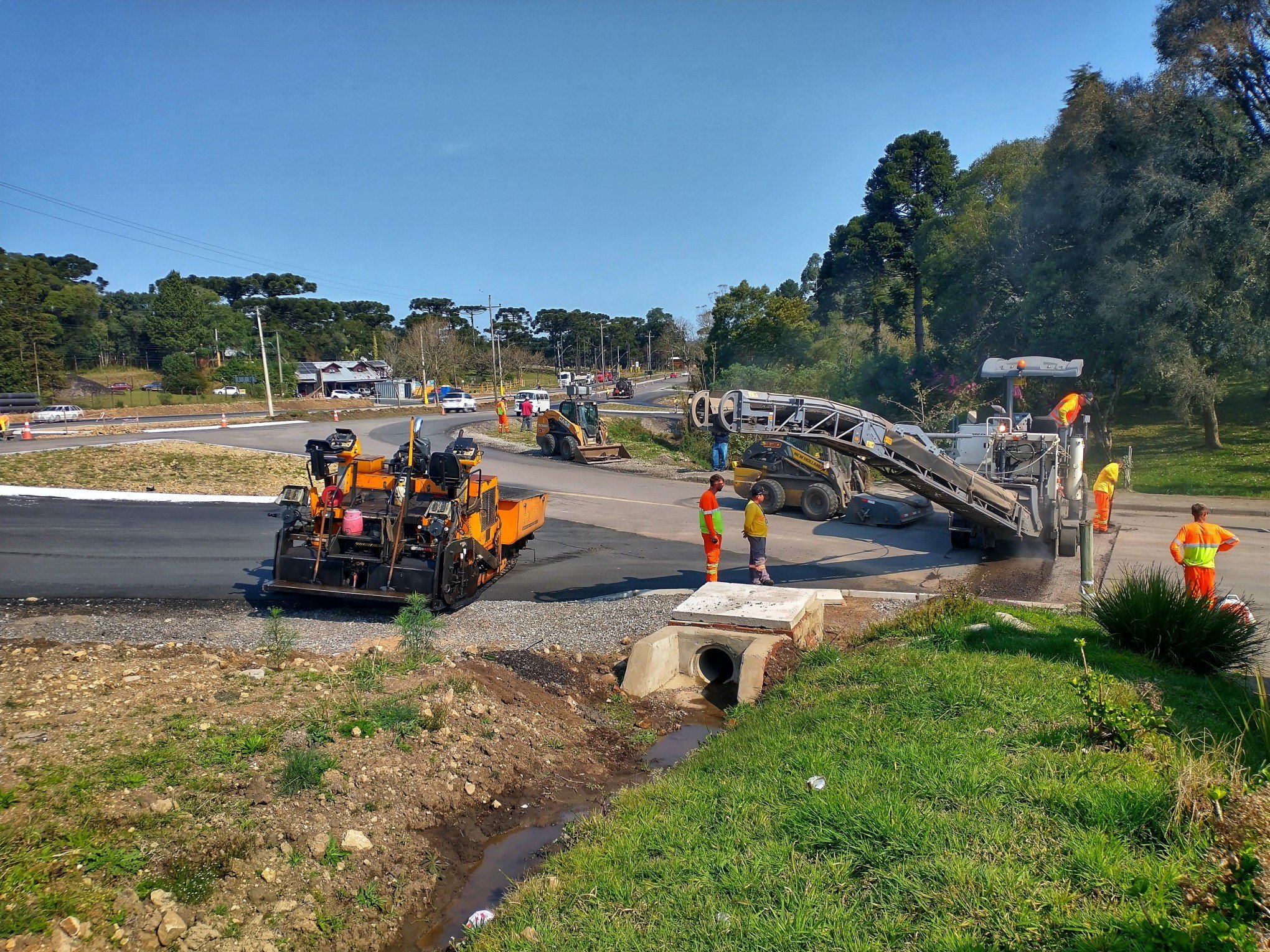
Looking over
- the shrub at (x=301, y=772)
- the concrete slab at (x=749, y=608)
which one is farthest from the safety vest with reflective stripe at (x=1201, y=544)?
the shrub at (x=301, y=772)

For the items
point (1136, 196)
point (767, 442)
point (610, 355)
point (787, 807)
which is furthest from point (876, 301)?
point (610, 355)

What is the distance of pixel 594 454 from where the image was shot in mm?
30047

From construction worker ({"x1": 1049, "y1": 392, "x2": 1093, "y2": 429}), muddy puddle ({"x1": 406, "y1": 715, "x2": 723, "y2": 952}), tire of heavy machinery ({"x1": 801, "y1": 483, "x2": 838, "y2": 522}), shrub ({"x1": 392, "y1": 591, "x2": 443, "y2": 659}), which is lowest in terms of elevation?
muddy puddle ({"x1": 406, "y1": 715, "x2": 723, "y2": 952})

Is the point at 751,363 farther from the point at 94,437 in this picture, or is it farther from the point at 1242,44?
the point at 94,437

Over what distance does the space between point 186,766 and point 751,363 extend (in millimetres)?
46977

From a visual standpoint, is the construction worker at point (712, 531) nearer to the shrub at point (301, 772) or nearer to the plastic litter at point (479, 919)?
the shrub at point (301, 772)

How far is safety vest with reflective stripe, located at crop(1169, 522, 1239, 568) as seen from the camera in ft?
32.8

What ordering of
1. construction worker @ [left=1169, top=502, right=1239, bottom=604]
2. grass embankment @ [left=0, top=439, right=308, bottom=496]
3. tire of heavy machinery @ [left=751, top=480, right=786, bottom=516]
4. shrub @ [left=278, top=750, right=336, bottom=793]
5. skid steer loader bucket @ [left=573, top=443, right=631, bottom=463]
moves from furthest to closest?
skid steer loader bucket @ [left=573, top=443, right=631, bottom=463]
grass embankment @ [left=0, top=439, right=308, bottom=496]
tire of heavy machinery @ [left=751, top=480, right=786, bottom=516]
construction worker @ [left=1169, top=502, right=1239, bottom=604]
shrub @ [left=278, top=750, right=336, bottom=793]

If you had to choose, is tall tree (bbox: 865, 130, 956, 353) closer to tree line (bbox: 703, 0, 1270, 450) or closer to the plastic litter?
tree line (bbox: 703, 0, 1270, 450)

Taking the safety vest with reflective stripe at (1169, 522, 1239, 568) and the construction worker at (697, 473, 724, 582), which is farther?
the construction worker at (697, 473, 724, 582)

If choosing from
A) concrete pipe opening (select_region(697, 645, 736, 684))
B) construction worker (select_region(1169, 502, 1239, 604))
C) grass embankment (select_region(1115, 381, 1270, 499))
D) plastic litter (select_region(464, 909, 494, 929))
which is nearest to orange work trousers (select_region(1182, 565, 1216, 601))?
construction worker (select_region(1169, 502, 1239, 604))

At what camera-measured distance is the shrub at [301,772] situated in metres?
6.03

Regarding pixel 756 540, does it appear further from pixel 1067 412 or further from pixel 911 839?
pixel 911 839

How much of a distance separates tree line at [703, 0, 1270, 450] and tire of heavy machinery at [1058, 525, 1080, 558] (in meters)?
9.60
